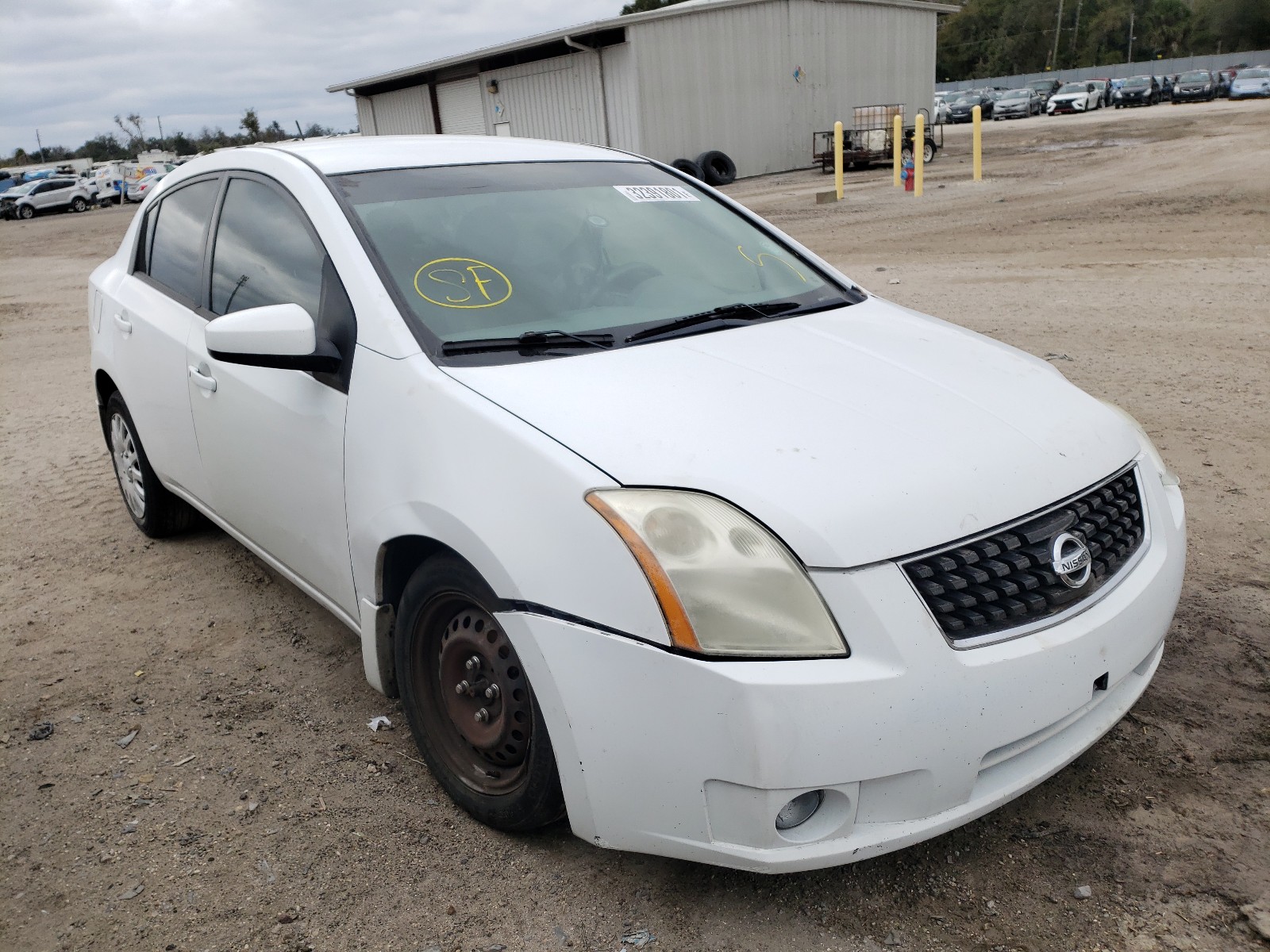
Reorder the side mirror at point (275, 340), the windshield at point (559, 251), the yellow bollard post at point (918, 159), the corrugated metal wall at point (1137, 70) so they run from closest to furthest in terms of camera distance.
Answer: the side mirror at point (275, 340) < the windshield at point (559, 251) < the yellow bollard post at point (918, 159) < the corrugated metal wall at point (1137, 70)

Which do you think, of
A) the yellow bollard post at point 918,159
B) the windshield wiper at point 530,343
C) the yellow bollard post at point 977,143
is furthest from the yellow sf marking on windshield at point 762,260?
the yellow bollard post at point 977,143

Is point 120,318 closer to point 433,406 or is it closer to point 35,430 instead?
point 433,406

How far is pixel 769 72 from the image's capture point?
87.7 feet

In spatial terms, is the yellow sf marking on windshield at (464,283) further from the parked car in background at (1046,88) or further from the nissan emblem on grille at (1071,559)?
the parked car in background at (1046,88)

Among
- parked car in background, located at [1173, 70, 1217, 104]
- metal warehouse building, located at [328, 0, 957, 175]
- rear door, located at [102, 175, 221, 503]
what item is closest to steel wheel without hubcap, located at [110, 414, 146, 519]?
rear door, located at [102, 175, 221, 503]

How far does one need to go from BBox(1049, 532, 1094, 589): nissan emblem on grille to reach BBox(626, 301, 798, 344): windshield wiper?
1.16 m

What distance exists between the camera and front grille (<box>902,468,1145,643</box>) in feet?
6.66

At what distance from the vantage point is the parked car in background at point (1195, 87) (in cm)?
4334

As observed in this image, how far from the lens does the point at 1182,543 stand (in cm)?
263

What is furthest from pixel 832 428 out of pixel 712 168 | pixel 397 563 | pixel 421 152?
pixel 712 168

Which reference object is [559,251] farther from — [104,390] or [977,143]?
[977,143]

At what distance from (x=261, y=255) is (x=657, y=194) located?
4.37 ft

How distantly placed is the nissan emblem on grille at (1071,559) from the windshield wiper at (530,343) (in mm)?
1200

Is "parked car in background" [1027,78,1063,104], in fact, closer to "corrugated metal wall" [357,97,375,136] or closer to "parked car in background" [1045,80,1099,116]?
"parked car in background" [1045,80,1099,116]
